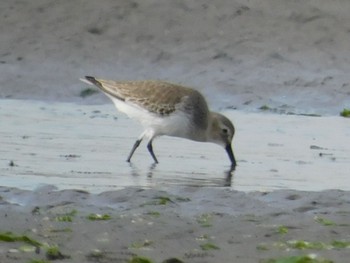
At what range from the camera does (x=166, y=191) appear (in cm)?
989

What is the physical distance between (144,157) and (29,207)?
4.13 metres

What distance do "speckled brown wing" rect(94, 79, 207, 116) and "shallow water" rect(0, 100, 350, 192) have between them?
39 cm

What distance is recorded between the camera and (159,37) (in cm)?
1717

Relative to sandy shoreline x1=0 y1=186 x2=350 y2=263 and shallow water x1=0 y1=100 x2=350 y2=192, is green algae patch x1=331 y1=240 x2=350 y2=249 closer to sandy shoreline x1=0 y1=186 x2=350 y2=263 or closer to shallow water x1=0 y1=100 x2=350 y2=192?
sandy shoreline x1=0 y1=186 x2=350 y2=263

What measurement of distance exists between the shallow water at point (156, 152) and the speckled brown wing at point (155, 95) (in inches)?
15.2

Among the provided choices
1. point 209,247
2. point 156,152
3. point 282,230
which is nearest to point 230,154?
point 156,152

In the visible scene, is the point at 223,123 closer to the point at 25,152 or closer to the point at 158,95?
the point at 158,95

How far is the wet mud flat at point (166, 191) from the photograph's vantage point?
7.49 m

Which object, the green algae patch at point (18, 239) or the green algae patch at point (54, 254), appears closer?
the green algae patch at point (54, 254)

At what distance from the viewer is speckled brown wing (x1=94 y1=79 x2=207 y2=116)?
1341cm

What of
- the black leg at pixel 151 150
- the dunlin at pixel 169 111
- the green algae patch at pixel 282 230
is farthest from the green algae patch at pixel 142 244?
the dunlin at pixel 169 111

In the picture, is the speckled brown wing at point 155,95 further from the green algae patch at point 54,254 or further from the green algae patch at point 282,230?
the green algae patch at point 54,254

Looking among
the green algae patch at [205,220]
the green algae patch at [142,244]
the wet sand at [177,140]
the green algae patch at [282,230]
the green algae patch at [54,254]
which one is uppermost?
the green algae patch at [54,254]

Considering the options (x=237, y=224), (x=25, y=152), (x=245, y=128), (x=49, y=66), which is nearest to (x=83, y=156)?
(x=25, y=152)
